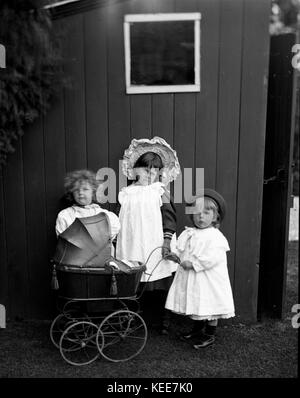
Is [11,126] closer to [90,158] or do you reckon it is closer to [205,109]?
[90,158]

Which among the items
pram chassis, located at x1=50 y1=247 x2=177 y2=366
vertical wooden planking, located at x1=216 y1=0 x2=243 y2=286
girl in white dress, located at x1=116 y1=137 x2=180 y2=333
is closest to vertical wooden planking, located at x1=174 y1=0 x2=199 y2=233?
girl in white dress, located at x1=116 y1=137 x2=180 y2=333

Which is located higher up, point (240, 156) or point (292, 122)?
point (292, 122)

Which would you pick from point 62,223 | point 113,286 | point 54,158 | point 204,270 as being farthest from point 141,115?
point 113,286

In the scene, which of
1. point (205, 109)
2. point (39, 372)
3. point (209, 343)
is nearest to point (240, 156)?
point (205, 109)

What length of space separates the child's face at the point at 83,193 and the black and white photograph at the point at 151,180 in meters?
0.01

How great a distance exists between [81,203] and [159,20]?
1748 millimetres

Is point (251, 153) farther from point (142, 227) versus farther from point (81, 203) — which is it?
point (81, 203)

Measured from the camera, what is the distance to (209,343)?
3807 mm

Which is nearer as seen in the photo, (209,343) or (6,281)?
(209,343)

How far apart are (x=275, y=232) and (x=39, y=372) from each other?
2.50 m

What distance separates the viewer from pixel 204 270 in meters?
3.65

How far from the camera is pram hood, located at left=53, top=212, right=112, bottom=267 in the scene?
334 centimetres

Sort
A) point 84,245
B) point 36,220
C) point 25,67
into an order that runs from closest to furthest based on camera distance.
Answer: point 84,245, point 25,67, point 36,220

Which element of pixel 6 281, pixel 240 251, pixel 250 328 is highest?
pixel 240 251
